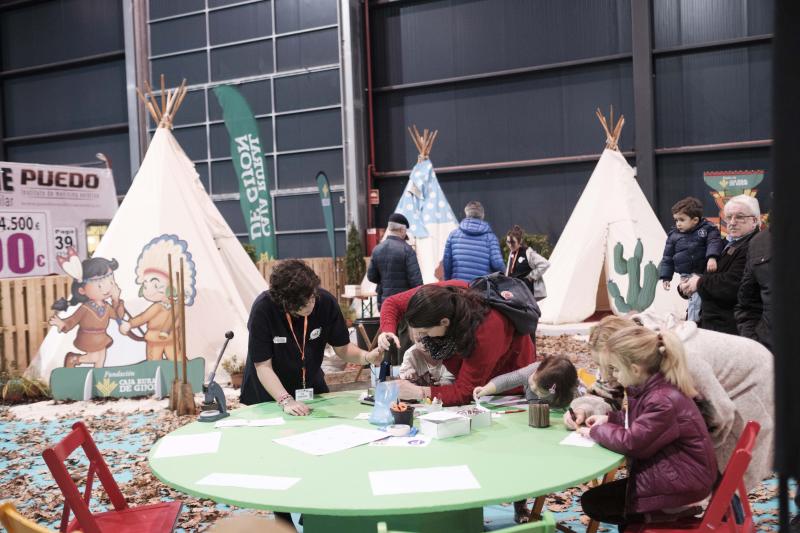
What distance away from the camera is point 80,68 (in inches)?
607

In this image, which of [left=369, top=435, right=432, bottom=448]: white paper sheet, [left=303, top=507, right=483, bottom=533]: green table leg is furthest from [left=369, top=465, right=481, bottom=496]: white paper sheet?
[left=369, top=435, right=432, bottom=448]: white paper sheet

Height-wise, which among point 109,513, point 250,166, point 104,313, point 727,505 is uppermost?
point 250,166

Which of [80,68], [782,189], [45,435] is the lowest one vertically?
[45,435]

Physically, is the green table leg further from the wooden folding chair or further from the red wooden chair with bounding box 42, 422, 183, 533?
the wooden folding chair

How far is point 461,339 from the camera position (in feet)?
9.53

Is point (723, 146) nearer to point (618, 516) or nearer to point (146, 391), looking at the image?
point (146, 391)

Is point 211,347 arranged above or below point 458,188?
below

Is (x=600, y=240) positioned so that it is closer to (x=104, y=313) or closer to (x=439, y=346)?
(x=104, y=313)

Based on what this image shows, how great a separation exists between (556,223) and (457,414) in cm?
998

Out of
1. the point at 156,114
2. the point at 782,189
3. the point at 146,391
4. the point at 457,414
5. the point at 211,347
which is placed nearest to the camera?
the point at 782,189

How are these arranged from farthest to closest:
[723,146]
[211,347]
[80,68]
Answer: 1. [80,68]
2. [723,146]
3. [211,347]

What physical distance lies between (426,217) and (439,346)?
340 inches

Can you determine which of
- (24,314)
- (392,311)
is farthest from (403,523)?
(24,314)

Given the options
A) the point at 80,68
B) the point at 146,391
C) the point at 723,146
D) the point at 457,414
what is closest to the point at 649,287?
the point at 723,146
